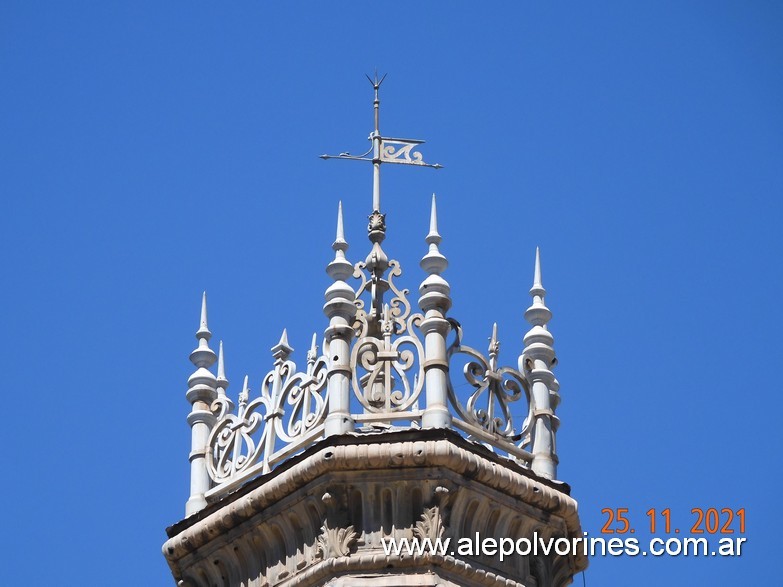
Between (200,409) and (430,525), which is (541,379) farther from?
(200,409)

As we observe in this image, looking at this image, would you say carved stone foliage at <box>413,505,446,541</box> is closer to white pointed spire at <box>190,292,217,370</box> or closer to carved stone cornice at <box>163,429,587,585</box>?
carved stone cornice at <box>163,429,587,585</box>

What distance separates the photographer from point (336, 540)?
37125mm

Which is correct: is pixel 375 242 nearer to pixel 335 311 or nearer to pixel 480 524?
pixel 335 311

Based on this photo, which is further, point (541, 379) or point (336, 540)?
point (541, 379)

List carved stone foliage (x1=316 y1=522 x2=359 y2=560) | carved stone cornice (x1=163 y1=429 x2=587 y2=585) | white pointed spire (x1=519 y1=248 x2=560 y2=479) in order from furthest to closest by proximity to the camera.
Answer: white pointed spire (x1=519 y1=248 x2=560 y2=479) → carved stone foliage (x1=316 y1=522 x2=359 y2=560) → carved stone cornice (x1=163 y1=429 x2=587 y2=585)

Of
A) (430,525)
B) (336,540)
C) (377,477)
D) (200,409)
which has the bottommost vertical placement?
(336,540)

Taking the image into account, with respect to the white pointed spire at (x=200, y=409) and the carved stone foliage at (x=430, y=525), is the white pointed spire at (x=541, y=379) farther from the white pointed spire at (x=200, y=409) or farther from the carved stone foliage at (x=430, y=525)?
the white pointed spire at (x=200, y=409)

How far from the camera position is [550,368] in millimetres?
39344

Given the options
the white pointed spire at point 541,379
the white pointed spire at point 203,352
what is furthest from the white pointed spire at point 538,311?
the white pointed spire at point 203,352

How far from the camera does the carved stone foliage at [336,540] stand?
37062 millimetres

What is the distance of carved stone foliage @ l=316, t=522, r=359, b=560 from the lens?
122 ft

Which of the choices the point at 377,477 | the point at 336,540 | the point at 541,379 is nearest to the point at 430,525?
the point at 377,477

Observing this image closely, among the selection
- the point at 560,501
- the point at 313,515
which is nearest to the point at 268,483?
the point at 313,515

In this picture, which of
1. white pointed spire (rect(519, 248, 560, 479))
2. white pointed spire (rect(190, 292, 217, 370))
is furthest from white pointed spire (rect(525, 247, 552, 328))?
white pointed spire (rect(190, 292, 217, 370))
